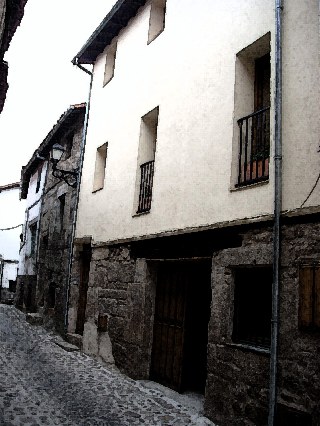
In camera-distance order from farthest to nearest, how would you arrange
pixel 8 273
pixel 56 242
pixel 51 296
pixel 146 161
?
pixel 8 273 → pixel 51 296 → pixel 56 242 → pixel 146 161

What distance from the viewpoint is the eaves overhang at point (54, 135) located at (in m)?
10.6

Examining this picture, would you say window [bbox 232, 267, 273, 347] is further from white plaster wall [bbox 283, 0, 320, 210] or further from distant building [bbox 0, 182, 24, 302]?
distant building [bbox 0, 182, 24, 302]

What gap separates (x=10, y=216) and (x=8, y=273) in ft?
14.6

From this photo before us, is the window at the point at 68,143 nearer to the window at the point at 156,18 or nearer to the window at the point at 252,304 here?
the window at the point at 156,18

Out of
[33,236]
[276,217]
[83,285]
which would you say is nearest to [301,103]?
[276,217]

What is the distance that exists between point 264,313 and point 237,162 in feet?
6.07

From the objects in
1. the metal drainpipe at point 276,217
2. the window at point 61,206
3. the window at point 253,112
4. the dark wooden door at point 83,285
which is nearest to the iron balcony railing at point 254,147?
the window at point 253,112

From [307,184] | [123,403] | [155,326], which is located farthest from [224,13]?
[123,403]

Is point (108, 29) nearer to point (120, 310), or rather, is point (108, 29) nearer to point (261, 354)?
point (120, 310)

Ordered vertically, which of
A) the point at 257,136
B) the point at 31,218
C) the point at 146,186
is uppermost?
the point at 31,218

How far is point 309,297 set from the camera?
11.7 feet

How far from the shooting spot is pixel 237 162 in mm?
4762

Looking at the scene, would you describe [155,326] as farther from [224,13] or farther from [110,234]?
[224,13]

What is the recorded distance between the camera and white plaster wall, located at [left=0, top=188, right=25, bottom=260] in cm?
2433
